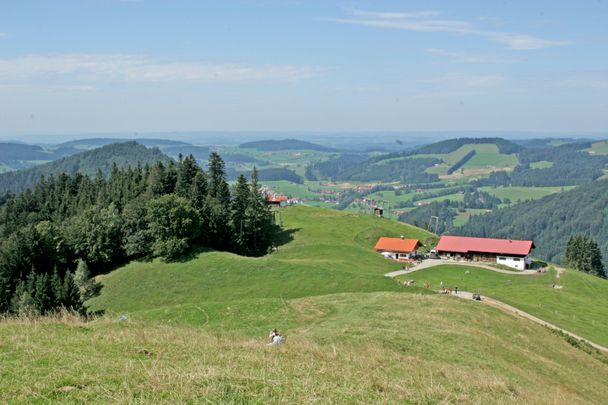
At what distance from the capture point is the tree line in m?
70.6

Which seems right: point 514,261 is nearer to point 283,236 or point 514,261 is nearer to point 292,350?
point 283,236

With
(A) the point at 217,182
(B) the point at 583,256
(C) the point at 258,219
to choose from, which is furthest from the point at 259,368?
(B) the point at 583,256

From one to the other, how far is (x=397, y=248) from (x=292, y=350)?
271 feet

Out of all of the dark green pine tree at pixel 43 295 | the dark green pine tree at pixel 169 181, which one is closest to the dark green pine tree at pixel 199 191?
the dark green pine tree at pixel 169 181

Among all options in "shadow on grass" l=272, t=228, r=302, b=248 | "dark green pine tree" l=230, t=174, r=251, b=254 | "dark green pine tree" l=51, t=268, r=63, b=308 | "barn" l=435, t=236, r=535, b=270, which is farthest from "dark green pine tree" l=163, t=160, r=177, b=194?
"barn" l=435, t=236, r=535, b=270

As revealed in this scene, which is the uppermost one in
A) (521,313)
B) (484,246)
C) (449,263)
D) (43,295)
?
(43,295)

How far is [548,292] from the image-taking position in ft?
252

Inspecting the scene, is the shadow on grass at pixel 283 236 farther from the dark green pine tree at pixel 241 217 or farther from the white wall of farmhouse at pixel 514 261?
the white wall of farmhouse at pixel 514 261

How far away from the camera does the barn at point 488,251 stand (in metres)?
96.8

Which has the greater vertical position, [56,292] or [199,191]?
[199,191]

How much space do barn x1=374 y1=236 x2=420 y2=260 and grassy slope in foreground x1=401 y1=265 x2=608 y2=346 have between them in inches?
371

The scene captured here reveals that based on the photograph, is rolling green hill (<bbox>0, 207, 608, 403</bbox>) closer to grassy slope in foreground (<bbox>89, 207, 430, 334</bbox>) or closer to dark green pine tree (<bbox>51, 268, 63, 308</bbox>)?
grassy slope in foreground (<bbox>89, 207, 430, 334</bbox>)

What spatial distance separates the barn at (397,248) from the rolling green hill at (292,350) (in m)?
32.7

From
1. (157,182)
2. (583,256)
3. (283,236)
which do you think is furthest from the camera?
(583,256)
